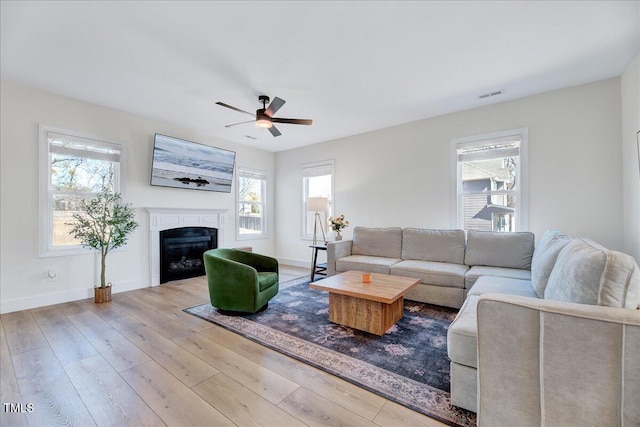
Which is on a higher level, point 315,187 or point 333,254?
point 315,187

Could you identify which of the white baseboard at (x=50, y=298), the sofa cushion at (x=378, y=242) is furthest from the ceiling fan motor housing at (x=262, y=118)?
the white baseboard at (x=50, y=298)

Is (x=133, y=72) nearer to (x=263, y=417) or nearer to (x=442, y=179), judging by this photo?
(x=263, y=417)

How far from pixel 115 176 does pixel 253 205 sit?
8.69 ft

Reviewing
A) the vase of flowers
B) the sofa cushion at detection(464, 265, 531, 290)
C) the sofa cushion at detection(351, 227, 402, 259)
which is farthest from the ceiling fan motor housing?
the sofa cushion at detection(464, 265, 531, 290)

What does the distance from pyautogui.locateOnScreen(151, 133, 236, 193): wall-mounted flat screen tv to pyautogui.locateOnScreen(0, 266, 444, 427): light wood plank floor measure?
7.97 ft

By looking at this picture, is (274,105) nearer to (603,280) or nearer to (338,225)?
(338,225)

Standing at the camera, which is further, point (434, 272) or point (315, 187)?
point (315, 187)

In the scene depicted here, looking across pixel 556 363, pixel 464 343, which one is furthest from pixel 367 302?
pixel 556 363

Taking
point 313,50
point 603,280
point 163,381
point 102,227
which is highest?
point 313,50

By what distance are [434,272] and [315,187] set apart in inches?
128

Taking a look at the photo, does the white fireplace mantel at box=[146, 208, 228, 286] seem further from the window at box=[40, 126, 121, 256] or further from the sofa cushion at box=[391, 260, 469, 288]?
the sofa cushion at box=[391, 260, 469, 288]

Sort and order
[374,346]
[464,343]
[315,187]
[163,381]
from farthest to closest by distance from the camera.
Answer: [315,187] < [374,346] < [163,381] < [464,343]

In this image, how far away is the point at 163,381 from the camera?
1864 millimetres

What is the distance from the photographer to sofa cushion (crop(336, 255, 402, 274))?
12.4ft
